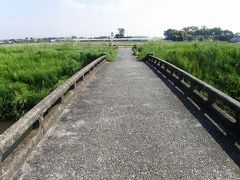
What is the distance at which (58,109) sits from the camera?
798cm

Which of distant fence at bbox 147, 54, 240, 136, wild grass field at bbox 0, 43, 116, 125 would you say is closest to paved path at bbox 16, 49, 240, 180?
distant fence at bbox 147, 54, 240, 136

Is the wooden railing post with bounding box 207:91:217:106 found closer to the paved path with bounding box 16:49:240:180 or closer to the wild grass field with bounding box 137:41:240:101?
the paved path with bounding box 16:49:240:180

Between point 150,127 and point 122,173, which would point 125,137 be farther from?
point 122,173

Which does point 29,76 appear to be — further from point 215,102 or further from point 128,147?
point 128,147

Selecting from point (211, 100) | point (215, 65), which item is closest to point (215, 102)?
point (211, 100)

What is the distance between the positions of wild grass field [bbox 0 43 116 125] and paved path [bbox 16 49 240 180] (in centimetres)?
607

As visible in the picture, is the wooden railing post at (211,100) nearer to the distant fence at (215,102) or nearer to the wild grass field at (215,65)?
the distant fence at (215,102)

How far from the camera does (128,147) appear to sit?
18.9 ft

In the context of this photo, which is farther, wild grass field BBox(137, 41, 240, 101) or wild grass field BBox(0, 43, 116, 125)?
wild grass field BBox(137, 41, 240, 101)

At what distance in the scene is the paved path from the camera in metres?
4.82

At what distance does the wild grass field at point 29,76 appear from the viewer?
1453 centimetres

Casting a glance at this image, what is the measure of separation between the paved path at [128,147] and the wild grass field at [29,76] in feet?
19.9

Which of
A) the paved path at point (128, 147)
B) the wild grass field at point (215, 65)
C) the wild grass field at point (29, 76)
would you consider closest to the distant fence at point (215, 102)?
the paved path at point (128, 147)

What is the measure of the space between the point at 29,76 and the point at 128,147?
578 inches
